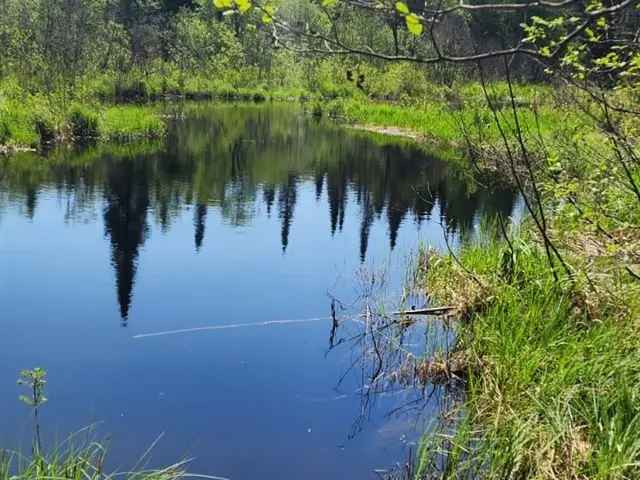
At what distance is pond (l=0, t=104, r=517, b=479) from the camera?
6.94 metres

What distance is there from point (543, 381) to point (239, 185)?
52.0ft

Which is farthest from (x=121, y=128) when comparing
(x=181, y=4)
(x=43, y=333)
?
(x=181, y=4)

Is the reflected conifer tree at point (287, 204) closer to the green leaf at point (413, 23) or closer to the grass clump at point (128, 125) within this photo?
the grass clump at point (128, 125)

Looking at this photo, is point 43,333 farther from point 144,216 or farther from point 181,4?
point 181,4

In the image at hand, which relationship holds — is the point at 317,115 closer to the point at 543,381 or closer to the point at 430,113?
the point at 430,113

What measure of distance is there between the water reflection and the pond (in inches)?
3.8

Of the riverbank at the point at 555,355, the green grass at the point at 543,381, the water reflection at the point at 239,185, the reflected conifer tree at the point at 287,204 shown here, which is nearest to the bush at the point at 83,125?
the water reflection at the point at 239,185

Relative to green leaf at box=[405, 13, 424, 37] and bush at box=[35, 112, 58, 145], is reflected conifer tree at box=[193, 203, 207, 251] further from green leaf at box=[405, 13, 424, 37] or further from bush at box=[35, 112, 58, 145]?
green leaf at box=[405, 13, 424, 37]

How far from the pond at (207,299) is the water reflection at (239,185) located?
96 millimetres

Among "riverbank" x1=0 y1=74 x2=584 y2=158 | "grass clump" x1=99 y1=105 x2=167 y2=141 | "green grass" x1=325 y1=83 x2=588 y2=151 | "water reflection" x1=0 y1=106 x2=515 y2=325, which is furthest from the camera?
"grass clump" x1=99 y1=105 x2=167 y2=141

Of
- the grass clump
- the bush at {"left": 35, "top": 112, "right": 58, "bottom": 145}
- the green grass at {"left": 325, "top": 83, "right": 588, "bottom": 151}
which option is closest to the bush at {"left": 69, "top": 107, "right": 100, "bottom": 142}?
the grass clump

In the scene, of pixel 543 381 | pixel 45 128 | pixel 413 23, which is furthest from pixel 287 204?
pixel 413 23

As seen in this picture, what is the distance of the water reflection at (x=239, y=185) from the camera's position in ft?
53.0

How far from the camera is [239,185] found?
21.3 metres
